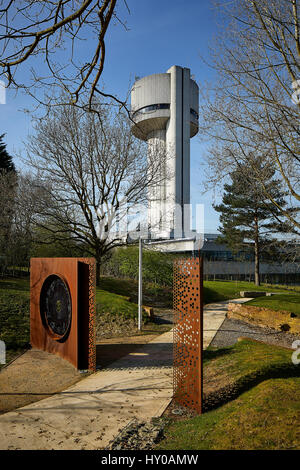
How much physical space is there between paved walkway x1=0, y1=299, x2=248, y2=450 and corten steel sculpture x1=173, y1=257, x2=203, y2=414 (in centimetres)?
42

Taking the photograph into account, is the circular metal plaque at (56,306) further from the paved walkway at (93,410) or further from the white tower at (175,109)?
the white tower at (175,109)

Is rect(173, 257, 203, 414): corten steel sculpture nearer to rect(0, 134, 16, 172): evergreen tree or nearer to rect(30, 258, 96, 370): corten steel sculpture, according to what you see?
rect(30, 258, 96, 370): corten steel sculpture

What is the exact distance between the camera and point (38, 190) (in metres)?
12.8

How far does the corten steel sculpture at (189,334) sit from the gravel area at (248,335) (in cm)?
360

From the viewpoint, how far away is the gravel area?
9.05 metres

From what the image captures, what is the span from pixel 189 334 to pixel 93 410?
1711 mm

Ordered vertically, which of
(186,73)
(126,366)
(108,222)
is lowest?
(126,366)

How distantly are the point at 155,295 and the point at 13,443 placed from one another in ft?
48.4

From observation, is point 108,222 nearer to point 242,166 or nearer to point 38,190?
point 38,190

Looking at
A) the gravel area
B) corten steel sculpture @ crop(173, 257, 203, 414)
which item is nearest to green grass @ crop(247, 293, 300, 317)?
the gravel area

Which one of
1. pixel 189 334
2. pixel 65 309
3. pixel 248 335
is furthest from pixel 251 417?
pixel 248 335

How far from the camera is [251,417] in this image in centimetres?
362

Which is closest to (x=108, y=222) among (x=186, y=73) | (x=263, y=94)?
(x=263, y=94)

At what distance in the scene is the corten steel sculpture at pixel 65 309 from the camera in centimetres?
694
